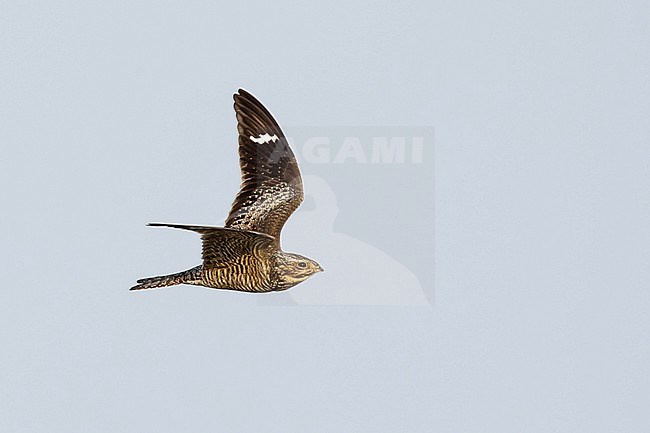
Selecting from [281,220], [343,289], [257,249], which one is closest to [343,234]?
[343,289]

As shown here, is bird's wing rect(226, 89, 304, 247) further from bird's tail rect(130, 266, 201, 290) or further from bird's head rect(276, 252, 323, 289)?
bird's tail rect(130, 266, 201, 290)

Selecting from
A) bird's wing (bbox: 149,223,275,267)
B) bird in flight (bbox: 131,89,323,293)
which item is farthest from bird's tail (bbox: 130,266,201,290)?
bird's wing (bbox: 149,223,275,267)

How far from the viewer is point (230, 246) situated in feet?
30.3

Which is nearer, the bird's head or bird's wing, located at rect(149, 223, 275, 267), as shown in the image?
bird's wing, located at rect(149, 223, 275, 267)

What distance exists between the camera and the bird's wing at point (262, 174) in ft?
33.0

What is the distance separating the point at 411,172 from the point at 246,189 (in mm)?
2500

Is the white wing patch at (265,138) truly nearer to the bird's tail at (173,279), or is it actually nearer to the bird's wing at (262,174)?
the bird's wing at (262,174)

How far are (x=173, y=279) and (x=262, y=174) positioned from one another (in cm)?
149

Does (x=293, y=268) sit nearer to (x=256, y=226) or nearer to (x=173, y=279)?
(x=256, y=226)

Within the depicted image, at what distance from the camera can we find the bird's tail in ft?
30.8

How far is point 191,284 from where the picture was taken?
9492mm

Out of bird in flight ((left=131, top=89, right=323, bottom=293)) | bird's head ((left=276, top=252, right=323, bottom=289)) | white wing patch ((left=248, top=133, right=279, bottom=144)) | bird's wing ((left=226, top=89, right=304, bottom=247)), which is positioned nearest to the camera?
bird in flight ((left=131, top=89, right=323, bottom=293))

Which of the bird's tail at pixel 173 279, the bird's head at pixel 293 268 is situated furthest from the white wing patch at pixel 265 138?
the bird's tail at pixel 173 279

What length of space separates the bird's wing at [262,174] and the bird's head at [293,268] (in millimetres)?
412
